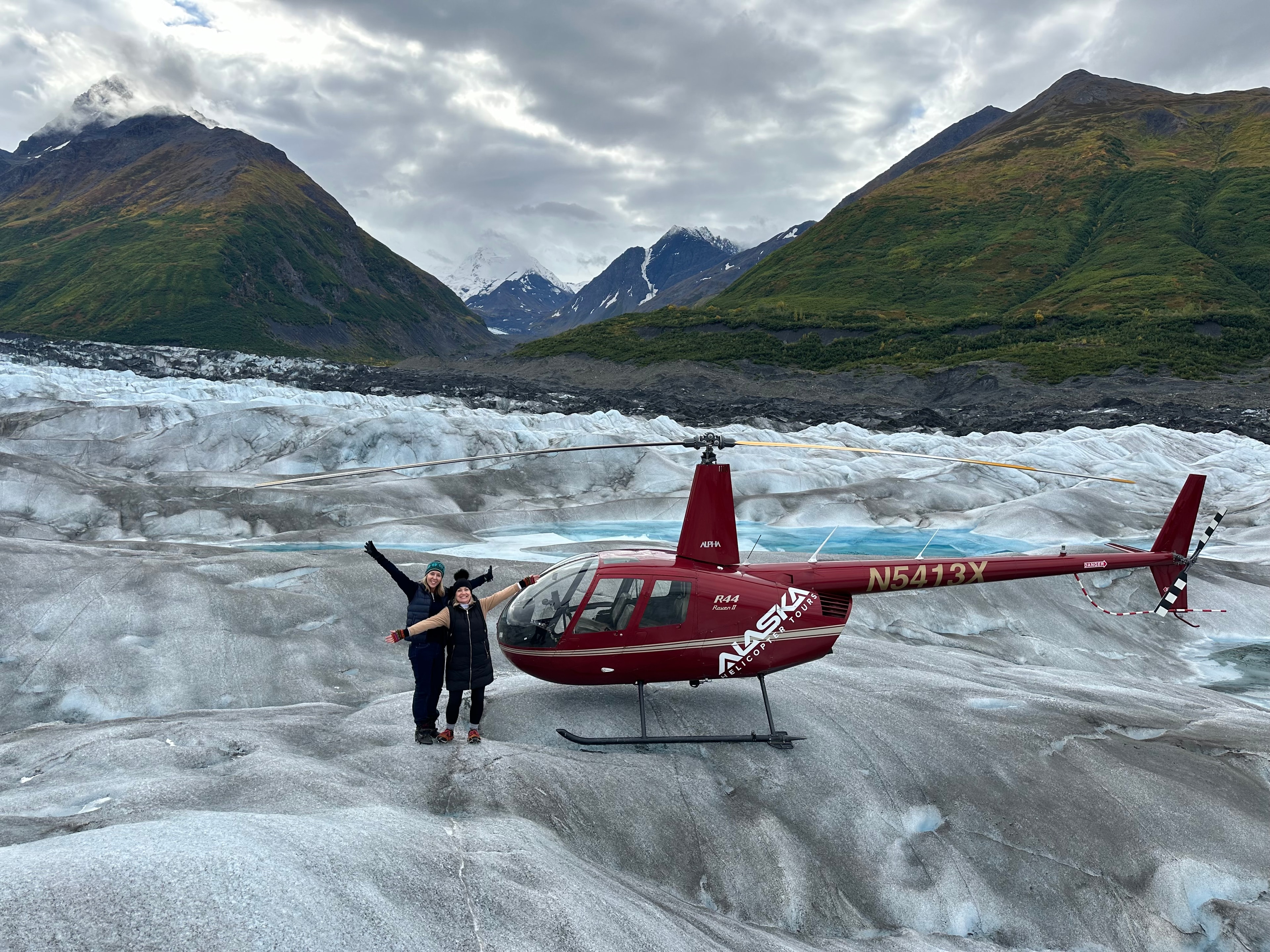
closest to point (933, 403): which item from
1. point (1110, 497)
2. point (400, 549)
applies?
point (1110, 497)

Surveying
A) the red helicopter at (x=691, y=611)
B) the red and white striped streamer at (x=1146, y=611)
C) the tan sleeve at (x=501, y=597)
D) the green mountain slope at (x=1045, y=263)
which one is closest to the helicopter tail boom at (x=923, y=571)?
the red helicopter at (x=691, y=611)

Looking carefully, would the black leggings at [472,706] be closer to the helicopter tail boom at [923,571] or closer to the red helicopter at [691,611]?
the red helicopter at [691,611]

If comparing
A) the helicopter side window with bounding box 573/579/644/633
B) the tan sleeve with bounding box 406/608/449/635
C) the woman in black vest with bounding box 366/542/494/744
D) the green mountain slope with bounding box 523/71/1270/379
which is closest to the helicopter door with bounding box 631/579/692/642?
the helicopter side window with bounding box 573/579/644/633

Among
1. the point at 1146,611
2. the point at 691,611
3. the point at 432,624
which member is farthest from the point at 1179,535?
the point at 432,624

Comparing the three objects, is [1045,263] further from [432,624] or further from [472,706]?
[432,624]

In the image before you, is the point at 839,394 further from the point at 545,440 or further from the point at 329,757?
the point at 329,757

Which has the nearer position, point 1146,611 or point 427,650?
point 427,650
